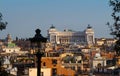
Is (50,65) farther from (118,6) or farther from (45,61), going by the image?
(118,6)

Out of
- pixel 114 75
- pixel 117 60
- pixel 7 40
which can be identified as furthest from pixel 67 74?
pixel 7 40

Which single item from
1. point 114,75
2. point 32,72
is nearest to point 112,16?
point 32,72

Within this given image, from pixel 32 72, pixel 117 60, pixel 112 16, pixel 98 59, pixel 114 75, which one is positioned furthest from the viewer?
pixel 98 59

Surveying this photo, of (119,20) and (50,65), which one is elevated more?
(119,20)

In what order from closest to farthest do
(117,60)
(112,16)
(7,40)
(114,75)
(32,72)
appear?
(112,16) → (32,72) → (114,75) → (117,60) → (7,40)

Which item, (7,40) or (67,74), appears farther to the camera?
(7,40)

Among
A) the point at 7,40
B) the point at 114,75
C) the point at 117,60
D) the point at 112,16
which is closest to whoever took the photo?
the point at 112,16

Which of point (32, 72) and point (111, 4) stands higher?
point (111, 4)

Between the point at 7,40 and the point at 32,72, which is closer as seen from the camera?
the point at 32,72

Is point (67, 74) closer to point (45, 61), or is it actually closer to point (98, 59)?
point (45, 61)
